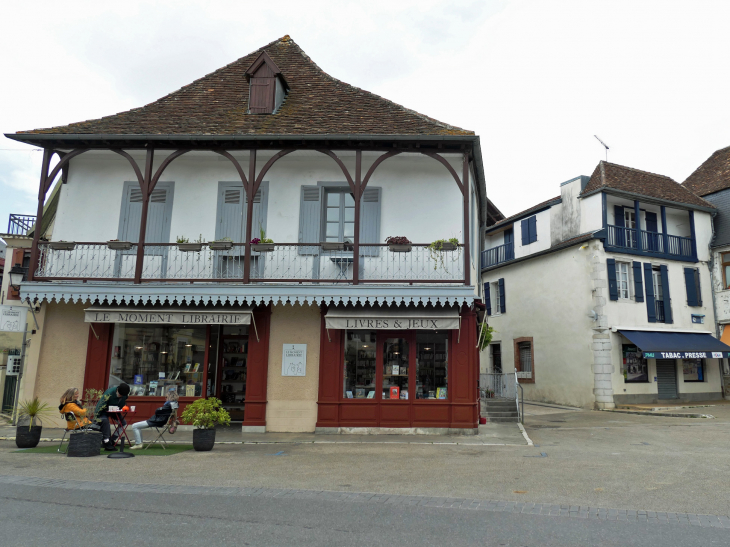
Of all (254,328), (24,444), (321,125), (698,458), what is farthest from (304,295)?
(698,458)

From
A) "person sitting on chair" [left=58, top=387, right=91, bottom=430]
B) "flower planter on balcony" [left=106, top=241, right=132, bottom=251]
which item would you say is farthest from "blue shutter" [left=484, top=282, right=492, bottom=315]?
"person sitting on chair" [left=58, top=387, right=91, bottom=430]

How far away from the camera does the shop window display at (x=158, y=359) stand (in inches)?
524

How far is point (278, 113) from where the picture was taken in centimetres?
1423

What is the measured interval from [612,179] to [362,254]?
13.5 m

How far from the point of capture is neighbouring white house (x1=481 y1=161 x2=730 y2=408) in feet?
67.9

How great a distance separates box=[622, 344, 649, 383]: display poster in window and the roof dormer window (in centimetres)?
1479

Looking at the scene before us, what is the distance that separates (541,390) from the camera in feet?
→ 75.2

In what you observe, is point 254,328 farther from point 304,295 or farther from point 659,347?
point 659,347

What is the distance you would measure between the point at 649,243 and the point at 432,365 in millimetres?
13576

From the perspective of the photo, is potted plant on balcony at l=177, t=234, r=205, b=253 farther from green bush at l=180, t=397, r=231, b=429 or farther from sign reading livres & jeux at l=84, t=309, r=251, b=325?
green bush at l=180, t=397, r=231, b=429

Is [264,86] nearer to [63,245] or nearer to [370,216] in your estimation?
[370,216]

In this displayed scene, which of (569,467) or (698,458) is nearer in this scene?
(569,467)

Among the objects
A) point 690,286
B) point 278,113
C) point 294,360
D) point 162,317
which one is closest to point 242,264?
point 162,317

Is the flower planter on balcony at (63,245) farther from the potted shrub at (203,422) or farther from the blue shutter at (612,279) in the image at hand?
the blue shutter at (612,279)
